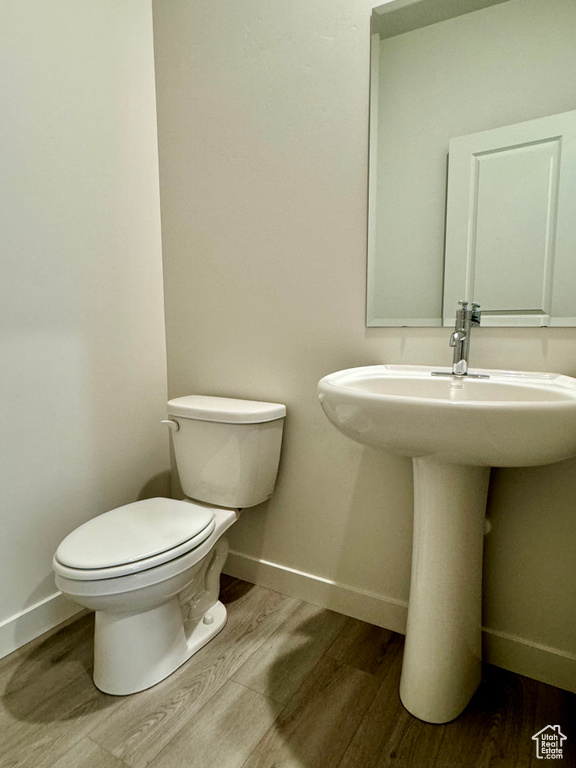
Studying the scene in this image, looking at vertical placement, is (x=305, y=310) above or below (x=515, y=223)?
below

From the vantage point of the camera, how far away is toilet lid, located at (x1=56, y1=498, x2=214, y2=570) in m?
1.04

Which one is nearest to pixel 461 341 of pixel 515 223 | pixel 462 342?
pixel 462 342

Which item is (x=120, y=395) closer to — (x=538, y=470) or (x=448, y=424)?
(x=448, y=424)

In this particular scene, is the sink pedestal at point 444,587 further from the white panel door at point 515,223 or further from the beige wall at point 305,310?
the white panel door at point 515,223

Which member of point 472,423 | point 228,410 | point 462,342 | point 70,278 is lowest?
point 228,410

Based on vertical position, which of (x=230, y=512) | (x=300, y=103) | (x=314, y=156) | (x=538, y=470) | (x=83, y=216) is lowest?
(x=230, y=512)

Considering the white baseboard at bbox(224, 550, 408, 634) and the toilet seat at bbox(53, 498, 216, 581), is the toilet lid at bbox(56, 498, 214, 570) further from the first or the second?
the white baseboard at bbox(224, 550, 408, 634)

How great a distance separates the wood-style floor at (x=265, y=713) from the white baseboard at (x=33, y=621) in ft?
0.09

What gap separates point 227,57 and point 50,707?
197 centimetres

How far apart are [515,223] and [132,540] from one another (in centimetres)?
127

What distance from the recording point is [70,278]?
4.55 ft

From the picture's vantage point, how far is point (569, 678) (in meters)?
1.14

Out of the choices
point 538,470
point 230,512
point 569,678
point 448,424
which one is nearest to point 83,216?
point 230,512

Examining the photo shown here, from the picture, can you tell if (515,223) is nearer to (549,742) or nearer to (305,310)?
(305,310)
